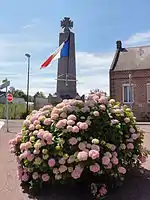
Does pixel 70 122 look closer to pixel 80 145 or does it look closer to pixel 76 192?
pixel 80 145

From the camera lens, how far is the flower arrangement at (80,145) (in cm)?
521

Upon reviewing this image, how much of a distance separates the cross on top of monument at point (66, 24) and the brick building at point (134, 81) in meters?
8.71

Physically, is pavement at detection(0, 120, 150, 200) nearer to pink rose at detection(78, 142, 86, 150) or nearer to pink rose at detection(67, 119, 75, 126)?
pink rose at detection(78, 142, 86, 150)

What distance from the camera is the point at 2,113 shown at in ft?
143

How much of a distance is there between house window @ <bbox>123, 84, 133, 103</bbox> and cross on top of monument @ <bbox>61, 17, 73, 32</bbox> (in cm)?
1017

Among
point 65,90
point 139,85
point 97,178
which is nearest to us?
point 97,178

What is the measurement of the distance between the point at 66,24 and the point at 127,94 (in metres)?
11.1

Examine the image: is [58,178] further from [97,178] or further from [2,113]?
[2,113]

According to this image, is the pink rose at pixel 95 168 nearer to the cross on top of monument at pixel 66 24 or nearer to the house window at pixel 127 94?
the cross on top of monument at pixel 66 24

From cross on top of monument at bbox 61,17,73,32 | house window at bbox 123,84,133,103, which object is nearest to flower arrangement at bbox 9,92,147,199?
cross on top of monument at bbox 61,17,73,32

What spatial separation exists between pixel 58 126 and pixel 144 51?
33.4 meters

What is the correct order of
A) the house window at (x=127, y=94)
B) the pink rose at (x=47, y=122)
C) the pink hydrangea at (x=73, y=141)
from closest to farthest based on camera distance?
1. the pink hydrangea at (x=73, y=141)
2. the pink rose at (x=47, y=122)
3. the house window at (x=127, y=94)

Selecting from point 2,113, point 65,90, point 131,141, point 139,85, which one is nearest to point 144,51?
point 139,85

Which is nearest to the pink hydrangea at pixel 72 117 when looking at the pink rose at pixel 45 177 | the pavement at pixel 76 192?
the pink rose at pixel 45 177
